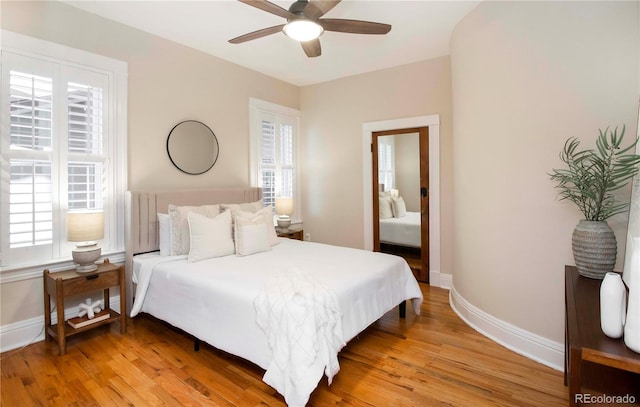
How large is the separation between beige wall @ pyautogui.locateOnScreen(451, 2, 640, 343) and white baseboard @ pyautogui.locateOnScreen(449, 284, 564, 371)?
0.16ft

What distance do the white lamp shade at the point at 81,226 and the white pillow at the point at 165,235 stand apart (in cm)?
56

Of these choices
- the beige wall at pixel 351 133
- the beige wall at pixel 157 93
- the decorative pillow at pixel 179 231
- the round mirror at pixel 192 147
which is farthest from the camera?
the beige wall at pixel 351 133

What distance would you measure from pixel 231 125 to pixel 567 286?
3.72 meters

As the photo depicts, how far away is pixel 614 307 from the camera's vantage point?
3.67 ft

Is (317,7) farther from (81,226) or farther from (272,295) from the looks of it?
(81,226)

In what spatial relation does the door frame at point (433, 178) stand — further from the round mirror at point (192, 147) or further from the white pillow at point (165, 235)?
the white pillow at point (165, 235)

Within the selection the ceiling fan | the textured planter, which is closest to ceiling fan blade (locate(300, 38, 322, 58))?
the ceiling fan

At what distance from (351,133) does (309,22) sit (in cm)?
246

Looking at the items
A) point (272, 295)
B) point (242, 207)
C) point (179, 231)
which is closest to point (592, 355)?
point (272, 295)

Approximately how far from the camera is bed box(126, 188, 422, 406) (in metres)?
1.83

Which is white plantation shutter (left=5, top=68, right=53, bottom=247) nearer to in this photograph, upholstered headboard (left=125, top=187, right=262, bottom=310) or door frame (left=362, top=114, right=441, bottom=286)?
upholstered headboard (left=125, top=187, right=262, bottom=310)

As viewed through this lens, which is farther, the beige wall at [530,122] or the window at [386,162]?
the window at [386,162]

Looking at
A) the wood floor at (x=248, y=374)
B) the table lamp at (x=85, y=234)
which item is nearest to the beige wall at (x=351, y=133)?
the wood floor at (x=248, y=374)

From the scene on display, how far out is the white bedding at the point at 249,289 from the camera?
2072 millimetres
